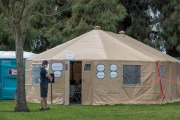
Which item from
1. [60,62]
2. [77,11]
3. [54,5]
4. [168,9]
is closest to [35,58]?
[60,62]

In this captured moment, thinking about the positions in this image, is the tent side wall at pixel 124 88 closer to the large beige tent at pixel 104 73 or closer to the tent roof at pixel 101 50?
the large beige tent at pixel 104 73

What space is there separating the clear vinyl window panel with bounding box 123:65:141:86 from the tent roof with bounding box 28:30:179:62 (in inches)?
13.7

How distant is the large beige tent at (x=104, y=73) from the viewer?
19.4m

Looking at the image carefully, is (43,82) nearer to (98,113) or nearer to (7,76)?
(98,113)

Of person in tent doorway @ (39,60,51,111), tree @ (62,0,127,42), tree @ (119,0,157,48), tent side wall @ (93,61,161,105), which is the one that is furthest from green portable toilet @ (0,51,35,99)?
tree @ (119,0,157,48)

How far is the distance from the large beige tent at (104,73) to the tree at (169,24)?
591 cm

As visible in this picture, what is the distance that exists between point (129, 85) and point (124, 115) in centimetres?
455

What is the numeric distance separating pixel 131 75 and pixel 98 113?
4.27m

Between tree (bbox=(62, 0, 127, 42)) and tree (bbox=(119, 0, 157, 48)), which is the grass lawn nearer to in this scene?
tree (bbox=(62, 0, 127, 42))

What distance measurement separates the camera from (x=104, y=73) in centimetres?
1941

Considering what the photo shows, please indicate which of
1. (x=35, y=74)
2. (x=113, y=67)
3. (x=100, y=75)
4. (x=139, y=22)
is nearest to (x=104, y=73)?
(x=100, y=75)

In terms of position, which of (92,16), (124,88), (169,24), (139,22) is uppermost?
(92,16)

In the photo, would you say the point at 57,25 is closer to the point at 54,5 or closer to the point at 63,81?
the point at 54,5

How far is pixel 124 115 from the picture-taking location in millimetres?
15297
